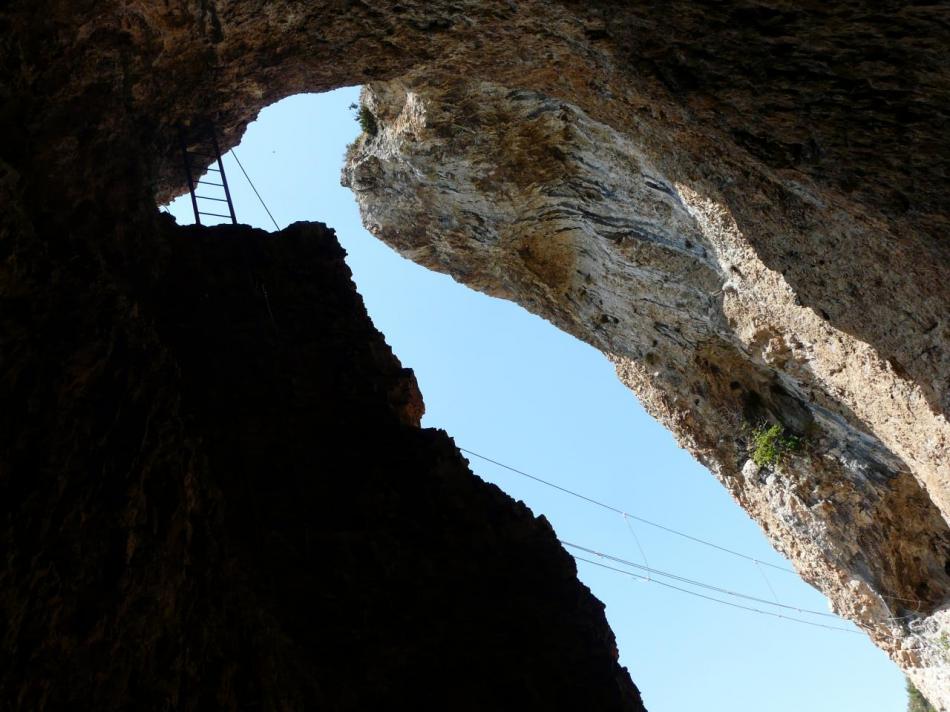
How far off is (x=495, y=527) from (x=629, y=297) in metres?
9.13

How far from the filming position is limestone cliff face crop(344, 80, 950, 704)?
35.8ft

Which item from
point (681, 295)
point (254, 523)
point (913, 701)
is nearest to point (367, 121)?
point (681, 295)

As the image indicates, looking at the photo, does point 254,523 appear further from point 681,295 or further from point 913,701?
point 913,701

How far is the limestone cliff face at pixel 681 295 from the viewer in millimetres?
10922

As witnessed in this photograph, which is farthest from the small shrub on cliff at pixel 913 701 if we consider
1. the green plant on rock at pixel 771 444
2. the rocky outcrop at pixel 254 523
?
the rocky outcrop at pixel 254 523

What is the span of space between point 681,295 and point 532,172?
396cm

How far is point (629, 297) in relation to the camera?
53.2ft

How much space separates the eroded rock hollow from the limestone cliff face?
7cm

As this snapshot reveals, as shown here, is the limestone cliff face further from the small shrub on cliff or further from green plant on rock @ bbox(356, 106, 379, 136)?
the small shrub on cliff

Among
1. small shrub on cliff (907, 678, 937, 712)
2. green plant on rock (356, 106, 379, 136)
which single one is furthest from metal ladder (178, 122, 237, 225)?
small shrub on cliff (907, 678, 937, 712)

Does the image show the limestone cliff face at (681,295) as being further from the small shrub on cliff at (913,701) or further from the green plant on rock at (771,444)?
the small shrub on cliff at (913,701)

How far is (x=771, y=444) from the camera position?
15125 millimetres

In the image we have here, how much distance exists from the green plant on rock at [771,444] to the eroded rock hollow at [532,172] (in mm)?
147

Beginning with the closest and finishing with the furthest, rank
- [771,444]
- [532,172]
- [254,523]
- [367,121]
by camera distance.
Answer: [254,523] → [771,444] → [532,172] → [367,121]
